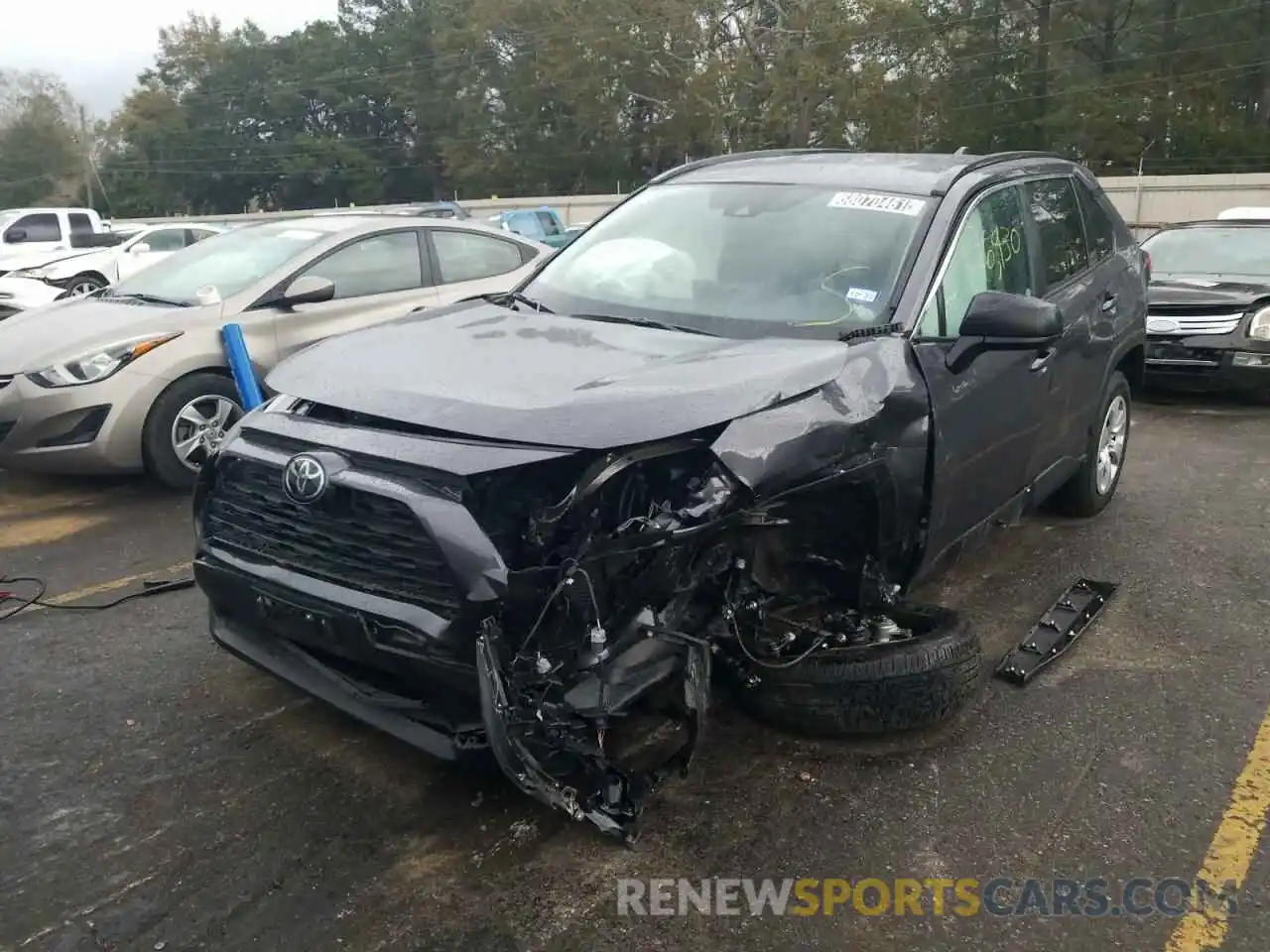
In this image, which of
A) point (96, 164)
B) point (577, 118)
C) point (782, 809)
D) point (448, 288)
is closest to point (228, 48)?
point (96, 164)

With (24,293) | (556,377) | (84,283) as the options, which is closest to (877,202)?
(556,377)

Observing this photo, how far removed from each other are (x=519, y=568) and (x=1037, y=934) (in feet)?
5.18

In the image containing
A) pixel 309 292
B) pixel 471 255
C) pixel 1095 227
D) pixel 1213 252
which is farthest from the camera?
pixel 1213 252

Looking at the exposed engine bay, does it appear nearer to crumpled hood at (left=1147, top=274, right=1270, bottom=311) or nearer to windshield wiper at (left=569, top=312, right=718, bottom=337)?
windshield wiper at (left=569, top=312, right=718, bottom=337)

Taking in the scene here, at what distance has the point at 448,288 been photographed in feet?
24.2

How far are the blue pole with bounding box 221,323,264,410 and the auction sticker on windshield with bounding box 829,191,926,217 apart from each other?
143 inches

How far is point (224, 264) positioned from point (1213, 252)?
327 inches

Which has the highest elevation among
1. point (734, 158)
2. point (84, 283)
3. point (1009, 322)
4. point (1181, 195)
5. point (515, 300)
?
point (734, 158)

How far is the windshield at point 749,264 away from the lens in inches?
146

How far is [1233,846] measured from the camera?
303cm

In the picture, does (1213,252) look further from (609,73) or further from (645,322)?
(609,73)

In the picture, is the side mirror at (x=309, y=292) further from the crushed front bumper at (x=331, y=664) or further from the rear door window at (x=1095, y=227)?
the rear door window at (x=1095, y=227)

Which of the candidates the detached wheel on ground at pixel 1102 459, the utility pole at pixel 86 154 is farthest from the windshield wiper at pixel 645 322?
the utility pole at pixel 86 154

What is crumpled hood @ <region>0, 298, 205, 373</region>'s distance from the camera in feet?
19.7
